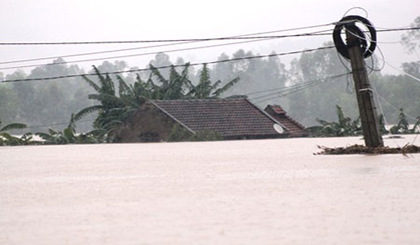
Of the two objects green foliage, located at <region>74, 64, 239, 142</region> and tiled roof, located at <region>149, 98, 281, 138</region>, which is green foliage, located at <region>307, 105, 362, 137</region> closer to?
tiled roof, located at <region>149, 98, 281, 138</region>

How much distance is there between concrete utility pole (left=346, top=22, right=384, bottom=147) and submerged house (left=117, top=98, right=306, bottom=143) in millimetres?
26007

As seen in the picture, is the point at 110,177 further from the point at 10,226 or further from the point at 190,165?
the point at 10,226

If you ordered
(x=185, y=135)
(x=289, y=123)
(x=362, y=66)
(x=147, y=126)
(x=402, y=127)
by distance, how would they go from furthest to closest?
1. (x=289, y=123)
2. (x=402, y=127)
3. (x=147, y=126)
4. (x=185, y=135)
5. (x=362, y=66)

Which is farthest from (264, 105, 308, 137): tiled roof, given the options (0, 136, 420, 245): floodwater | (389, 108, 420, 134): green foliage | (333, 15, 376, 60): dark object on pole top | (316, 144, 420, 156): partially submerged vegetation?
(0, 136, 420, 245): floodwater

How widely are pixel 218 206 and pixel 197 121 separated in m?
40.1

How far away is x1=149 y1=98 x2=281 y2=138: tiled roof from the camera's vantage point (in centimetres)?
5075

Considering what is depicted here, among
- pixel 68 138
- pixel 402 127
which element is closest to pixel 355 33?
pixel 68 138

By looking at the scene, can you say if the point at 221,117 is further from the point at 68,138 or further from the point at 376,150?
the point at 376,150

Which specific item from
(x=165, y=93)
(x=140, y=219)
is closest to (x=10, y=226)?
(x=140, y=219)

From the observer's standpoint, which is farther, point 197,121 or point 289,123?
point 289,123

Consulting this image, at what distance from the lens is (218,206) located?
1107cm

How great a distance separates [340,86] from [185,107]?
4465 inches

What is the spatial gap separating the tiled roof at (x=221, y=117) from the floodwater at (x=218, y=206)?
31.5 meters

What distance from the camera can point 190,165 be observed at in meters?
21.5
